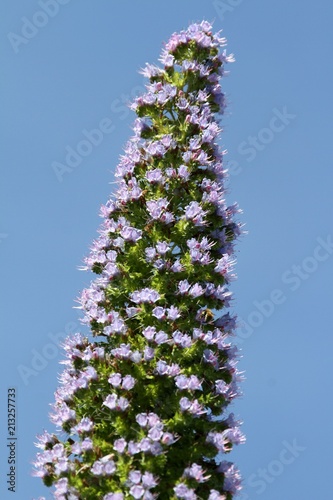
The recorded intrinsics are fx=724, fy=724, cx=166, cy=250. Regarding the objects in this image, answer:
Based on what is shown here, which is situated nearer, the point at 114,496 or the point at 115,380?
the point at 114,496

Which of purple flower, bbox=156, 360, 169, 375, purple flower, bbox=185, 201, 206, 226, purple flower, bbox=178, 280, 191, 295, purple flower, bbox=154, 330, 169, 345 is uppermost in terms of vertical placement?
purple flower, bbox=185, 201, 206, 226

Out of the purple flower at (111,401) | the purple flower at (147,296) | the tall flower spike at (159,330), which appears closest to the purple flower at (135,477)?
the tall flower spike at (159,330)

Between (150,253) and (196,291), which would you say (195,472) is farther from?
(150,253)

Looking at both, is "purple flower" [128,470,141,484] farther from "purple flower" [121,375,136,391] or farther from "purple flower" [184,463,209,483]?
"purple flower" [121,375,136,391]

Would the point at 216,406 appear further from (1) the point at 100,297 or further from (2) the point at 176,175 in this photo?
(2) the point at 176,175

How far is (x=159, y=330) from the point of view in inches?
567

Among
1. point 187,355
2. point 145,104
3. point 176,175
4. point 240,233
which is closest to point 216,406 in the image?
point 187,355

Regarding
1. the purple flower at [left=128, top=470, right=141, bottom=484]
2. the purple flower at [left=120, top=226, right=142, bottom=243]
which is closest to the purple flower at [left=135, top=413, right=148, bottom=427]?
the purple flower at [left=128, top=470, right=141, bottom=484]

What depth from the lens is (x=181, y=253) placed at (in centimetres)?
1564

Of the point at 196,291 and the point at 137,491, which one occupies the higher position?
the point at 196,291

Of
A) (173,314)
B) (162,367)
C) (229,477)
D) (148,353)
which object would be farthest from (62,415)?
(229,477)

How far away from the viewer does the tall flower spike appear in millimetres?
13523

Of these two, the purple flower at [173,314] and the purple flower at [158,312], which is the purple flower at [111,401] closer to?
the purple flower at [158,312]

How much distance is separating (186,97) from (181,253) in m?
4.09
